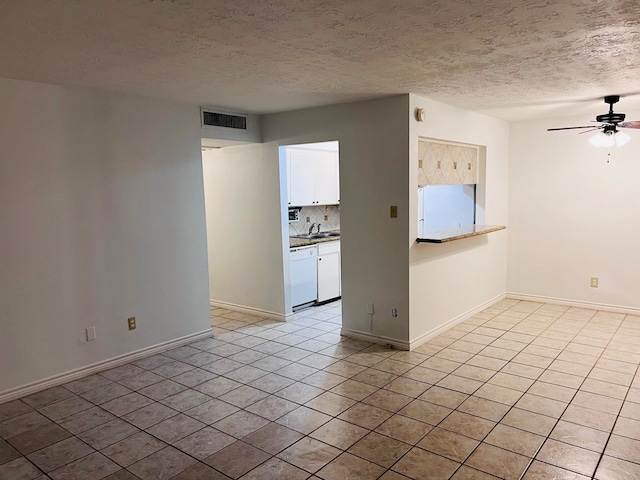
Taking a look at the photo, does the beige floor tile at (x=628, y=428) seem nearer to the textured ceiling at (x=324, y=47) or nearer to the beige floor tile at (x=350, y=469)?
the beige floor tile at (x=350, y=469)

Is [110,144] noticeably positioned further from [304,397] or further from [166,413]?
[304,397]

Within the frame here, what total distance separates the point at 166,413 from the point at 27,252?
1.55 meters

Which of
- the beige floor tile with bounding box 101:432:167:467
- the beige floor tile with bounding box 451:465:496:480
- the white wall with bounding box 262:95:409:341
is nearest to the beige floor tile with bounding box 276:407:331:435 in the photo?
the beige floor tile with bounding box 101:432:167:467

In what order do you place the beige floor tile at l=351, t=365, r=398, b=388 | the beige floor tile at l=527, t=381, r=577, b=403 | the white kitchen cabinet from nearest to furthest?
1. the beige floor tile at l=527, t=381, r=577, b=403
2. the beige floor tile at l=351, t=365, r=398, b=388
3. the white kitchen cabinet

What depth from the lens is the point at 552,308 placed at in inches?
225

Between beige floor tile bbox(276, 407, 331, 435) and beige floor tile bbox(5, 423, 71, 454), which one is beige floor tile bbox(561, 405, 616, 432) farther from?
beige floor tile bbox(5, 423, 71, 454)

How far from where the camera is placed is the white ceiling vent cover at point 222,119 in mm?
4629

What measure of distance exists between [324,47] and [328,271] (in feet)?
12.4

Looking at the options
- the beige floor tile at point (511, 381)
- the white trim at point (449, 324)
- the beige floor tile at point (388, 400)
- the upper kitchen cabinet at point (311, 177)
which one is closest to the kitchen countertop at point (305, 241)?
the upper kitchen cabinet at point (311, 177)

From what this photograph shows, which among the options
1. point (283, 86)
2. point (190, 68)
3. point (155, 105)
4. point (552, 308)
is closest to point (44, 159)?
point (155, 105)

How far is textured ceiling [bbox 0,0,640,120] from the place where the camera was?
82.6 inches

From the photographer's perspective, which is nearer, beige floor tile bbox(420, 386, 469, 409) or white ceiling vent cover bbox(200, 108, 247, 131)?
beige floor tile bbox(420, 386, 469, 409)

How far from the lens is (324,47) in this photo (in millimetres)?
2652

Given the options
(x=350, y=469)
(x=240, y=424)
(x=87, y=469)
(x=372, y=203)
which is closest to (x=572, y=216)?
(x=372, y=203)
